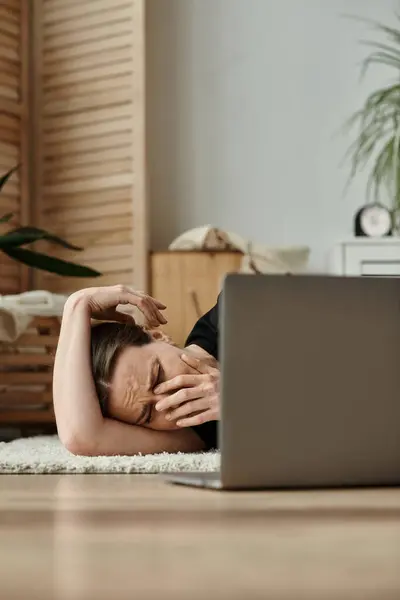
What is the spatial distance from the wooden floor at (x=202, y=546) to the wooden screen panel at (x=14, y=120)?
3.01 metres

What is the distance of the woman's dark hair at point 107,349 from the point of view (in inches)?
65.6

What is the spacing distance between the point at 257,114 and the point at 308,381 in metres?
3.19

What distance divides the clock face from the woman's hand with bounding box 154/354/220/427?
6.89 feet

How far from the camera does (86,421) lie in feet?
5.47

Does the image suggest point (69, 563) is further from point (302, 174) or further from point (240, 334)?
point (302, 174)

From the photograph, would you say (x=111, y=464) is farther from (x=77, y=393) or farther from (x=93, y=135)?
(x=93, y=135)

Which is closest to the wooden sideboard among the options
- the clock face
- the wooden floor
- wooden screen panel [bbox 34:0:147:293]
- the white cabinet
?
wooden screen panel [bbox 34:0:147:293]

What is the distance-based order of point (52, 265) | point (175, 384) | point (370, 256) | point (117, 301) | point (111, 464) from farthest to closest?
point (370, 256) → point (52, 265) → point (117, 301) → point (175, 384) → point (111, 464)

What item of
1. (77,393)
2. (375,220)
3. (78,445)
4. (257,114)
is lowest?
(78,445)

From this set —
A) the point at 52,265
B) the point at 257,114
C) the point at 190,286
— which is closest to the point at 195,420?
the point at 52,265

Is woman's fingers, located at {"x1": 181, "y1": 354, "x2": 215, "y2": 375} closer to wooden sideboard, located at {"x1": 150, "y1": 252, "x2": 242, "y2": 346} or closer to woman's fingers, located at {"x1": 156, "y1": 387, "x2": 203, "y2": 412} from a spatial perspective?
woman's fingers, located at {"x1": 156, "y1": 387, "x2": 203, "y2": 412}

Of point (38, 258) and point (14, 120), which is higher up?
point (14, 120)

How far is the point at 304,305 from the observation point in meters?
1.03

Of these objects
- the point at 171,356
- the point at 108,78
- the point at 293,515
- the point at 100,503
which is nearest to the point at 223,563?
the point at 293,515
